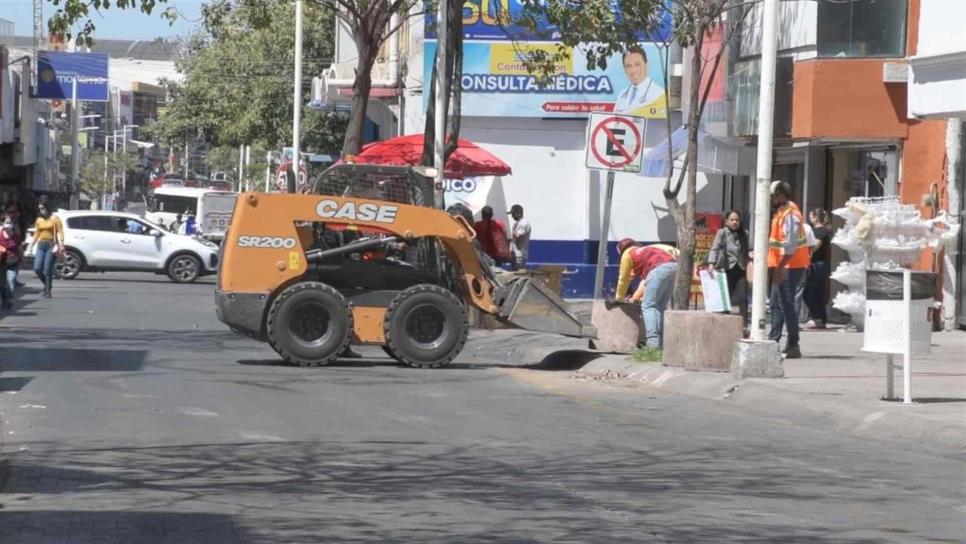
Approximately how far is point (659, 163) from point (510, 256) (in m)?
4.50

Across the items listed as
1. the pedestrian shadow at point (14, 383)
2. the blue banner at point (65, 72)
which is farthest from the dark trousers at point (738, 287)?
the blue banner at point (65, 72)

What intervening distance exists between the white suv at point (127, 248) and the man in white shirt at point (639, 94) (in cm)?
1288

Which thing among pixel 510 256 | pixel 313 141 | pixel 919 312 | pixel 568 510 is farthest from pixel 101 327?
pixel 313 141

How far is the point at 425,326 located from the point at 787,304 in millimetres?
4049

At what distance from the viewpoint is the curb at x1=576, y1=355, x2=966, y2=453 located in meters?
12.5

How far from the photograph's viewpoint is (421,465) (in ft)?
34.6

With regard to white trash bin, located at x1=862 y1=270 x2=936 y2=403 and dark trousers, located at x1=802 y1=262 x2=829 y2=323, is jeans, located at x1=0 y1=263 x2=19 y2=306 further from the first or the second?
white trash bin, located at x1=862 y1=270 x2=936 y2=403

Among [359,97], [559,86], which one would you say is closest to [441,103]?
[359,97]

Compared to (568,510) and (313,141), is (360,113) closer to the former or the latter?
(568,510)

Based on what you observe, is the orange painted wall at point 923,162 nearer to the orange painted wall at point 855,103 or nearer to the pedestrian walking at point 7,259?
the orange painted wall at point 855,103

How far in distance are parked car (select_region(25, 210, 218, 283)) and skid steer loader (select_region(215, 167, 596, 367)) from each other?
22.4 metres

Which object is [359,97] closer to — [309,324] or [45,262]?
[45,262]

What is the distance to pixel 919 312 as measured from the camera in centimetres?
1363

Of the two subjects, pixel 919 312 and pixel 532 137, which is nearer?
pixel 919 312
